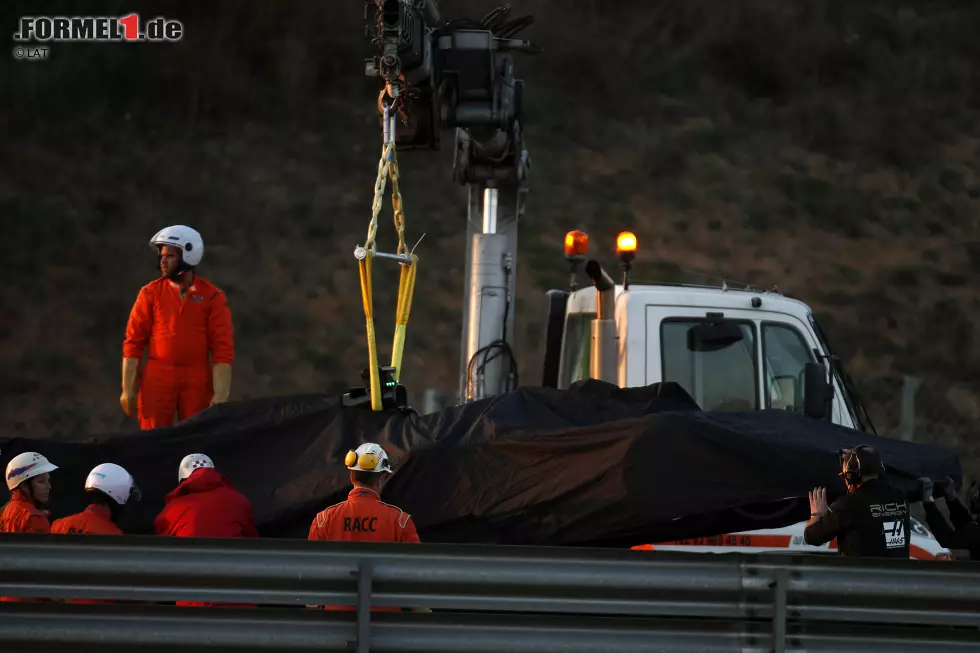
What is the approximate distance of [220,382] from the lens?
887 cm

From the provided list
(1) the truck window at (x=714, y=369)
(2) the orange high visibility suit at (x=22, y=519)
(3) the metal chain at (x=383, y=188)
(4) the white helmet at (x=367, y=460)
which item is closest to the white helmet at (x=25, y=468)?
(2) the orange high visibility suit at (x=22, y=519)

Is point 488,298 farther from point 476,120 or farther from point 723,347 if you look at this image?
point 723,347

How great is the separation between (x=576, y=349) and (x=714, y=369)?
1.78 meters

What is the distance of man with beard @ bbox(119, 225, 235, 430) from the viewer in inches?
348

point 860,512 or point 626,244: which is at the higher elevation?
point 626,244

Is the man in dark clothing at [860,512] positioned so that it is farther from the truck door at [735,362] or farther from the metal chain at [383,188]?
the metal chain at [383,188]

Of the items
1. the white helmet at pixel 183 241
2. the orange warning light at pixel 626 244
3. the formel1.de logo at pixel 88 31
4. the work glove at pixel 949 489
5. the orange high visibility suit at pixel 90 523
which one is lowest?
the orange high visibility suit at pixel 90 523

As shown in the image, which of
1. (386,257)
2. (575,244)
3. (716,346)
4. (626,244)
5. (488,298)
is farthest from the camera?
(488,298)

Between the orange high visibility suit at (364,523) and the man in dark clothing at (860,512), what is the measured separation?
217 cm

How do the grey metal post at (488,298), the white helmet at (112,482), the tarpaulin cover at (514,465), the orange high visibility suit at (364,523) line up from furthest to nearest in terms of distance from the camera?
the grey metal post at (488,298) < the tarpaulin cover at (514,465) < the white helmet at (112,482) < the orange high visibility suit at (364,523)

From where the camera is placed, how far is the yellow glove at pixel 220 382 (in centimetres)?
882

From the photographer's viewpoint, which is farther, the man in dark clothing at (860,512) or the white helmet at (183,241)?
the white helmet at (183,241)

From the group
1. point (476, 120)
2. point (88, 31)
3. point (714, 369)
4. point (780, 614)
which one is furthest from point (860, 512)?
point (88, 31)

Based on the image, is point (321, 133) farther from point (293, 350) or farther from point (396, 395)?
point (396, 395)
